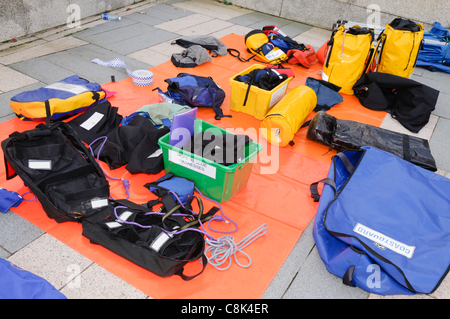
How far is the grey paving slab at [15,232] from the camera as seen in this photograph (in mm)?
1982

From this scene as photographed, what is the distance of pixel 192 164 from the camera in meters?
2.28

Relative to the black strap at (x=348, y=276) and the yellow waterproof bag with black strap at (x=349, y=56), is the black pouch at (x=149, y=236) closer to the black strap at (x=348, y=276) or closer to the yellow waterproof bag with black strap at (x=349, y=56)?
the black strap at (x=348, y=276)

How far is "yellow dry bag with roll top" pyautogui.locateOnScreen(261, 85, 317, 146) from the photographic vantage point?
116 inches

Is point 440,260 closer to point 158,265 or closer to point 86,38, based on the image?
point 158,265

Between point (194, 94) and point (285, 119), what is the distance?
91 centimetres

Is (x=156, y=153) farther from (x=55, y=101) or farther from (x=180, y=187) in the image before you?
(x=55, y=101)

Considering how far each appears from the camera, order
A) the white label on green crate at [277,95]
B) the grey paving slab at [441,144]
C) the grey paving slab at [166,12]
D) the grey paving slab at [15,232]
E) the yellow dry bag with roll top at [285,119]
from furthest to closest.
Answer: the grey paving slab at [166,12], the white label on green crate at [277,95], the grey paving slab at [441,144], the yellow dry bag with roll top at [285,119], the grey paving slab at [15,232]

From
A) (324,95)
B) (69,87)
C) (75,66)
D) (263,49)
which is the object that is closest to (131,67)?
(75,66)

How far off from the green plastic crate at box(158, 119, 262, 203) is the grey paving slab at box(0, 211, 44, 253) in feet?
2.99

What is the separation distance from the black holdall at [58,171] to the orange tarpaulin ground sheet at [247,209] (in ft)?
0.46

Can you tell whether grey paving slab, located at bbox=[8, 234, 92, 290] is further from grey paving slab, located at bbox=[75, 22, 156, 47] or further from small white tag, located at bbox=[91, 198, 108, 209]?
grey paving slab, located at bbox=[75, 22, 156, 47]

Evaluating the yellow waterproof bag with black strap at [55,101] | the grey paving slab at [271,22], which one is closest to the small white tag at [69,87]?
the yellow waterproof bag with black strap at [55,101]

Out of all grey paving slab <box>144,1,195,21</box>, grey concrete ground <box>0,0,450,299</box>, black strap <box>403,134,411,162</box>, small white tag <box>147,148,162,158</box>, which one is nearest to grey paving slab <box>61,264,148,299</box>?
grey concrete ground <box>0,0,450,299</box>
